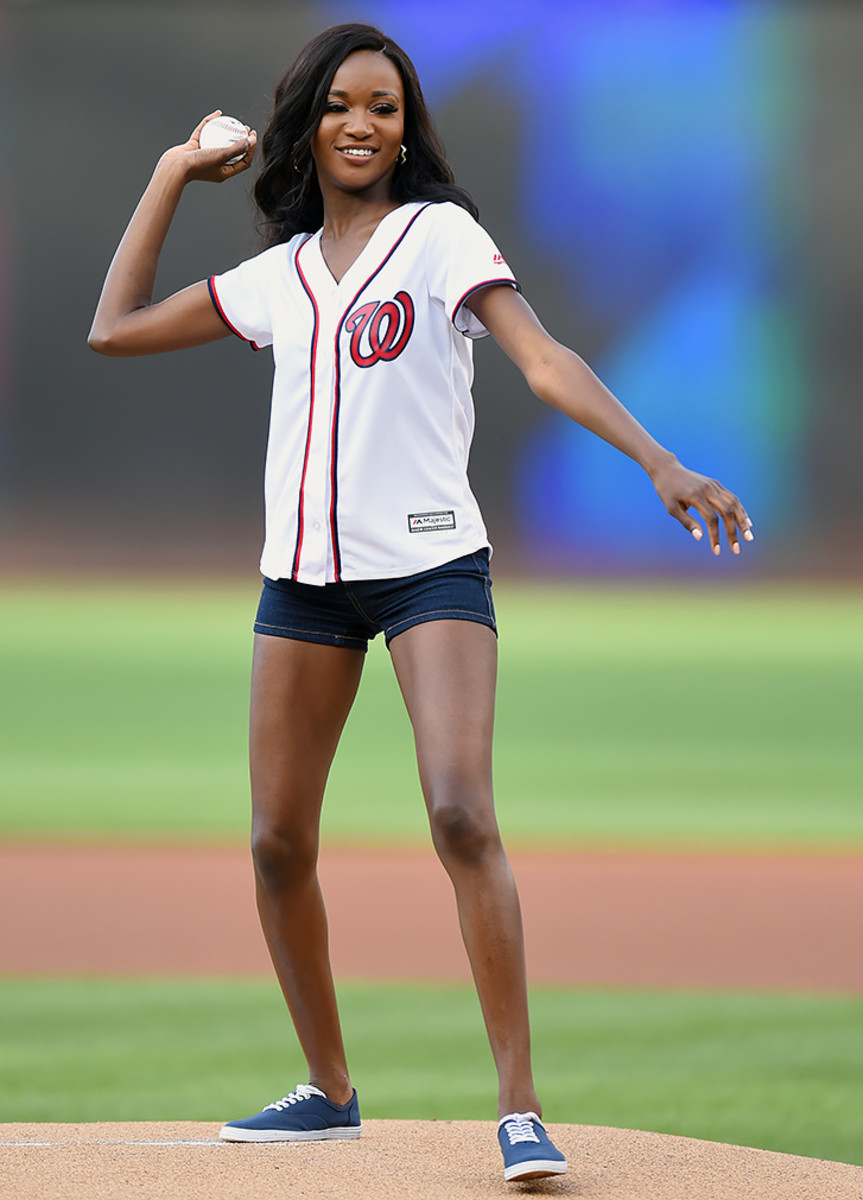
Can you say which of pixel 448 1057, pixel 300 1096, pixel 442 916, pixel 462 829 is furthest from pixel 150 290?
pixel 442 916

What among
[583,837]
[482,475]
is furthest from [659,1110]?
[482,475]

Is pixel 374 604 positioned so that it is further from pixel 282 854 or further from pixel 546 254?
pixel 546 254

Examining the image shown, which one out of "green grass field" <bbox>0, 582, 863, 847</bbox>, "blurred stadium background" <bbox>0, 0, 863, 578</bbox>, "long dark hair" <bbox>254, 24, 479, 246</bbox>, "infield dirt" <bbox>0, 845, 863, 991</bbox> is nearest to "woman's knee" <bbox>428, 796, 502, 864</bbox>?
"long dark hair" <bbox>254, 24, 479, 246</bbox>

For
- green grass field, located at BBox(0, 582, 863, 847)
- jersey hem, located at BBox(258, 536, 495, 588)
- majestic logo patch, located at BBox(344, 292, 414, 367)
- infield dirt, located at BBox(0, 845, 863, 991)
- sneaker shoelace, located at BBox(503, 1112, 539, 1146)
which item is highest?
majestic logo patch, located at BBox(344, 292, 414, 367)

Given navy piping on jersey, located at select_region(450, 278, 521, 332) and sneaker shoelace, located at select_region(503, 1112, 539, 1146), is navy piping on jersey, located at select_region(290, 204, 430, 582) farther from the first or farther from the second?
sneaker shoelace, located at select_region(503, 1112, 539, 1146)

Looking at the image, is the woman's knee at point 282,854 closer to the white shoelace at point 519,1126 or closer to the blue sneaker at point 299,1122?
the blue sneaker at point 299,1122

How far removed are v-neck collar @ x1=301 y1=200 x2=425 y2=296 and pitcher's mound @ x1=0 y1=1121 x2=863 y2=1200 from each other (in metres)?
1.60

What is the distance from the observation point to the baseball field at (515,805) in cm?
497

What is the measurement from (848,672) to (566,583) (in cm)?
513

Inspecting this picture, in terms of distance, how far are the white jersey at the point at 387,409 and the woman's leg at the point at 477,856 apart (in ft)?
0.87

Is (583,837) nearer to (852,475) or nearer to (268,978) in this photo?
(268,978)

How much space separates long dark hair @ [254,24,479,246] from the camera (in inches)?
117

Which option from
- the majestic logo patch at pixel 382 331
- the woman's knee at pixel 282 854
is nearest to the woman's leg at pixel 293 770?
the woman's knee at pixel 282 854

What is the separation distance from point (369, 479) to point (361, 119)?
674mm
